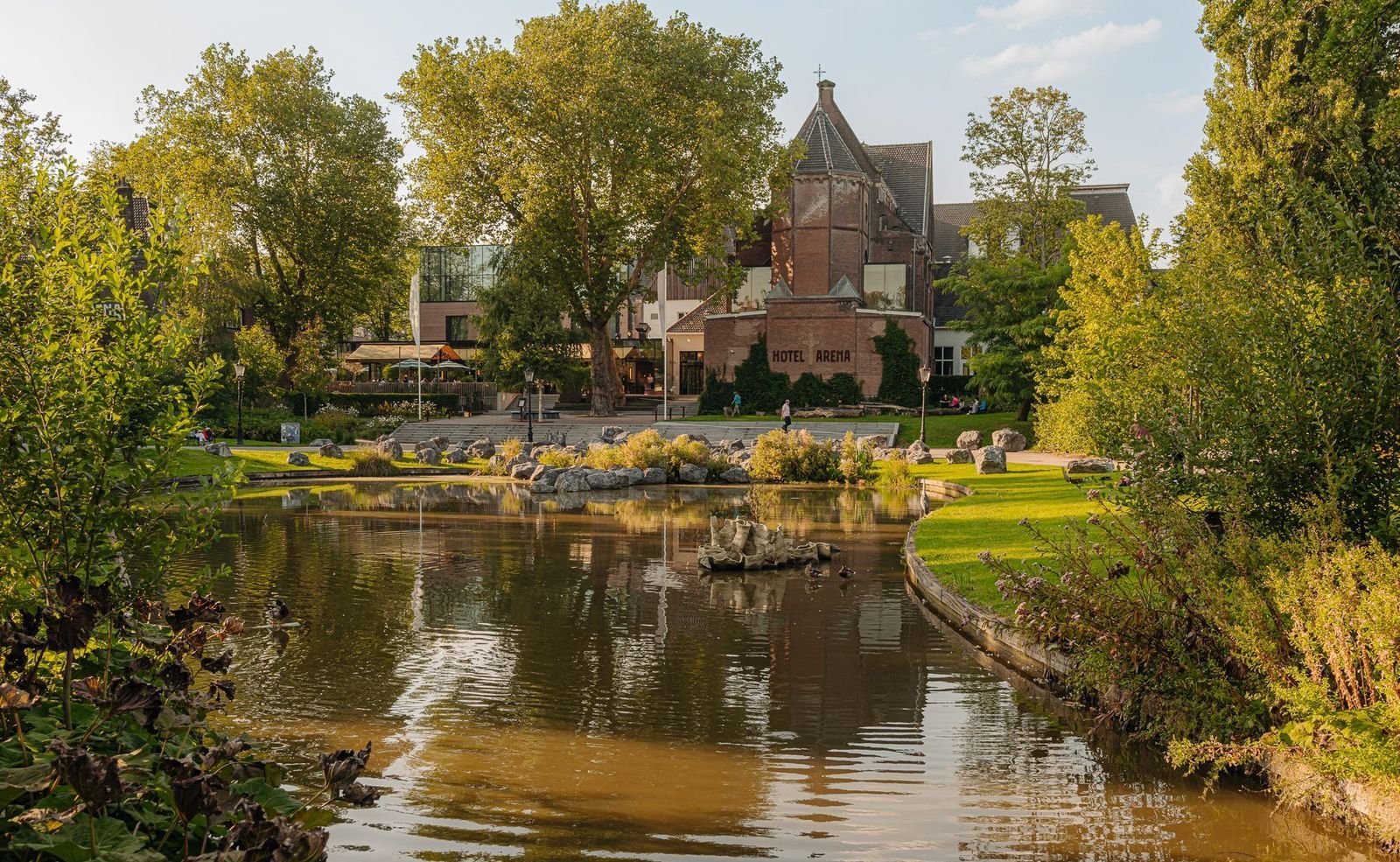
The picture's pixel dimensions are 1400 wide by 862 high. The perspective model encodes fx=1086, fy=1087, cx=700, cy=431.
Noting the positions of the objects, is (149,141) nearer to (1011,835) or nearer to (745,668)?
(745,668)

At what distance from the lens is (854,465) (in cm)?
3125

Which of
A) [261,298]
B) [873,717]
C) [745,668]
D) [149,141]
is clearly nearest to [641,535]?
[745,668]

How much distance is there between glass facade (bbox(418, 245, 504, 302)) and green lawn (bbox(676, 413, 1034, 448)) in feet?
103

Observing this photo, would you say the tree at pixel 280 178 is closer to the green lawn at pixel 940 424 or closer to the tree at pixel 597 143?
the tree at pixel 597 143

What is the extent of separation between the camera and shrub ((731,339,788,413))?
2115 inches

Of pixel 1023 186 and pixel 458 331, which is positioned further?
pixel 458 331

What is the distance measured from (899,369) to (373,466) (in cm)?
2749

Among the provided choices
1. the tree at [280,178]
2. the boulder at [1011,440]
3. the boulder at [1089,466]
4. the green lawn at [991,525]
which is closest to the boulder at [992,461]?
the green lawn at [991,525]

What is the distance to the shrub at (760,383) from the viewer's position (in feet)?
176

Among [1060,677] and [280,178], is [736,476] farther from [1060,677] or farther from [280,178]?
[280,178]

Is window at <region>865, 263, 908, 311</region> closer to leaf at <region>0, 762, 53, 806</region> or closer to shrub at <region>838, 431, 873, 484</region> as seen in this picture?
shrub at <region>838, 431, 873, 484</region>

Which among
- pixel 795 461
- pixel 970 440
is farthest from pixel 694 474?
pixel 970 440

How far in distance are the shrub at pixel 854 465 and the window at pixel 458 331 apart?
157 feet

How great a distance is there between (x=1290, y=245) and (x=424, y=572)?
37.0 feet
